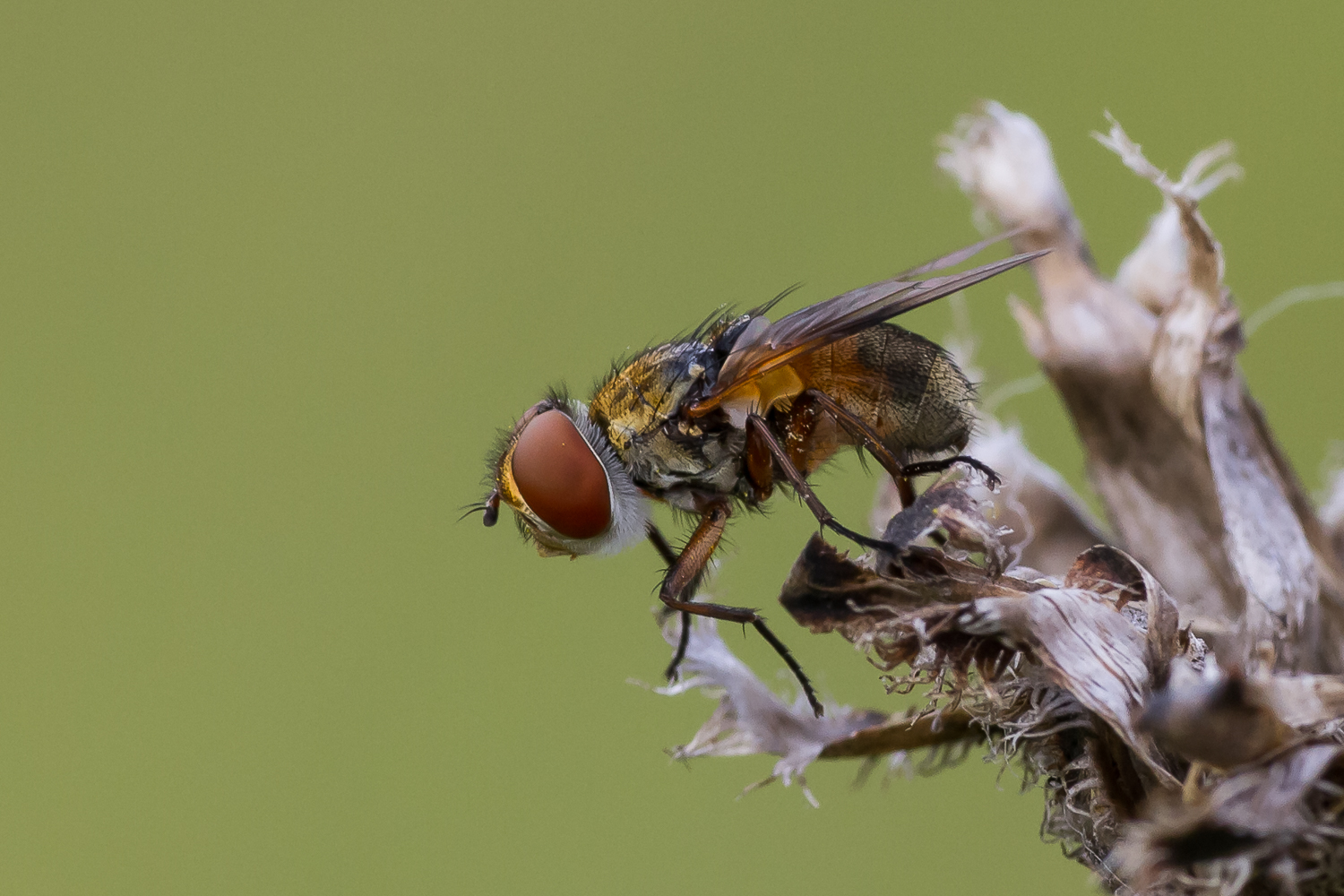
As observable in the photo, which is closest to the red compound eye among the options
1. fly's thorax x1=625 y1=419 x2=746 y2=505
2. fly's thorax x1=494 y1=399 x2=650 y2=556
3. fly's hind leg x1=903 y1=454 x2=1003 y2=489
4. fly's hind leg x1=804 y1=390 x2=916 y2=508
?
fly's thorax x1=494 y1=399 x2=650 y2=556

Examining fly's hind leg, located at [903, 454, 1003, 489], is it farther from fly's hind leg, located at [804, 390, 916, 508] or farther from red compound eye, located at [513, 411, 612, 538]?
red compound eye, located at [513, 411, 612, 538]

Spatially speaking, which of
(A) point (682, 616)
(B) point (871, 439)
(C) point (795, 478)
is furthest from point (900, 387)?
(A) point (682, 616)

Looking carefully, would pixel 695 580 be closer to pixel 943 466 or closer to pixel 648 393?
pixel 648 393

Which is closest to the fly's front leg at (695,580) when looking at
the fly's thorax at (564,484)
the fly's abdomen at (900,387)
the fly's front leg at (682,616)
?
the fly's front leg at (682,616)

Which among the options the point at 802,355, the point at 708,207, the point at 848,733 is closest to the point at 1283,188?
the point at 708,207

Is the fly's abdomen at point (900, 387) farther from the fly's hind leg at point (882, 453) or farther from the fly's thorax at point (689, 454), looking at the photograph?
the fly's thorax at point (689, 454)

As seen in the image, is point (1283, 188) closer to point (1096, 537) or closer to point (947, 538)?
point (1096, 537)
